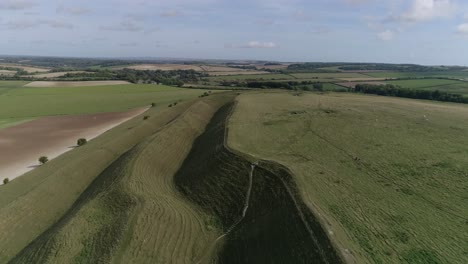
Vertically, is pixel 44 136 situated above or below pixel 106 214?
below

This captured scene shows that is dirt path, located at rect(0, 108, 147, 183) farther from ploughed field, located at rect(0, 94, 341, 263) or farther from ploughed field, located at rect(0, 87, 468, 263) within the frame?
ploughed field, located at rect(0, 94, 341, 263)

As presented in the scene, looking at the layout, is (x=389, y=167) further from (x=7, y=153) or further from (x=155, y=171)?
(x=7, y=153)

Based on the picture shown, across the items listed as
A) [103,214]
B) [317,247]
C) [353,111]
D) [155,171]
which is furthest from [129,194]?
[353,111]

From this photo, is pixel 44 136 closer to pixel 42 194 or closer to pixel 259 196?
pixel 42 194

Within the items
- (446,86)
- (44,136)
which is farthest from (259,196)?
(446,86)

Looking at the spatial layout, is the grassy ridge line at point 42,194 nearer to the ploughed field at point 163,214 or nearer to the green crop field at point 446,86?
the ploughed field at point 163,214

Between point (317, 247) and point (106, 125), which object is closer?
point (317, 247)

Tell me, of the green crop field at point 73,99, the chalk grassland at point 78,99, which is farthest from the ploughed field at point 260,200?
the chalk grassland at point 78,99
